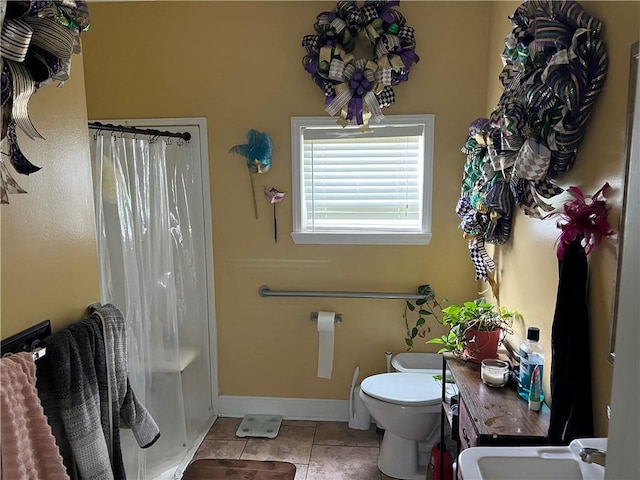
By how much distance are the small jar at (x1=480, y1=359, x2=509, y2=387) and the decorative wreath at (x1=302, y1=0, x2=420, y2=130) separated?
1404mm

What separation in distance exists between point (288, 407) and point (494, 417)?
5.49 ft

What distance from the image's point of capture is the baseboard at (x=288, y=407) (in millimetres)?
2855

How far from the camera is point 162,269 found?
2.31 m

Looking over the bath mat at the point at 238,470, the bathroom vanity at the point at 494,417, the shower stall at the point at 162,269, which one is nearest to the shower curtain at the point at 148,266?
the shower stall at the point at 162,269

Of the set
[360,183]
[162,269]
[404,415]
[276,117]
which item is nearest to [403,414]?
[404,415]

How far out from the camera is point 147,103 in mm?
2666

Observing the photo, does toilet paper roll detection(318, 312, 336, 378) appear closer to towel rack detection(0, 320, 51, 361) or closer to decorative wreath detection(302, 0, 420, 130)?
decorative wreath detection(302, 0, 420, 130)

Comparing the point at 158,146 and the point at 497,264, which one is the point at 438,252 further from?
the point at 158,146

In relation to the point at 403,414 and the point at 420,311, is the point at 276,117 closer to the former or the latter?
the point at 420,311

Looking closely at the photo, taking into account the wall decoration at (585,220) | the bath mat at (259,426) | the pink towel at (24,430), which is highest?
the wall decoration at (585,220)

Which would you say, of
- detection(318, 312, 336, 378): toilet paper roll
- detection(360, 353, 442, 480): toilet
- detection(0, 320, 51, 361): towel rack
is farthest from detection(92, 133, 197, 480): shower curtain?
detection(360, 353, 442, 480): toilet

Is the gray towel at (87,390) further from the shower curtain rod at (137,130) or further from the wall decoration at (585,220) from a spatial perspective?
the wall decoration at (585,220)

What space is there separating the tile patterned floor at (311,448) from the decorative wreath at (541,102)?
1535 millimetres

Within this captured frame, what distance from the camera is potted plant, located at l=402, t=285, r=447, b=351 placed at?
263cm
